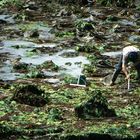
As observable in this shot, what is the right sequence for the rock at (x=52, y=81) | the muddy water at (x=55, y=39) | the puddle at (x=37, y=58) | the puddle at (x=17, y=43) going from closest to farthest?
the rock at (x=52, y=81) < the puddle at (x=37, y=58) < the muddy water at (x=55, y=39) < the puddle at (x=17, y=43)

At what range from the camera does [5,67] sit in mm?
23219

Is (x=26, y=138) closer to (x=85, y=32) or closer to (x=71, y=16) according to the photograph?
(x=85, y=32)

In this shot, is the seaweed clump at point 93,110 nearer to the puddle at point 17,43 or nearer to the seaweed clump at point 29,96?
the seaweed clump at point 29,96

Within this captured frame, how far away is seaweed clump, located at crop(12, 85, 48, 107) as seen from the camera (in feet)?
55.4

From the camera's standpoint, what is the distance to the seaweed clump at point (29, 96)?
55.4 feet

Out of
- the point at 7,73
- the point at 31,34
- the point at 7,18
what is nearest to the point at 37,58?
the point at 7,73

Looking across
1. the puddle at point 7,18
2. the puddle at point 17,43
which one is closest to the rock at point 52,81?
the puddle at point 17,43

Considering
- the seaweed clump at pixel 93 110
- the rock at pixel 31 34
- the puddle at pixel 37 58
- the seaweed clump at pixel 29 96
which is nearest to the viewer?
the seaweed clump at pixel 93 110

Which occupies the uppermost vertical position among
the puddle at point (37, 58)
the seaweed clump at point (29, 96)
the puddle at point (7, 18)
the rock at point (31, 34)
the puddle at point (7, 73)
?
the seaweed clump at point (29, 96)

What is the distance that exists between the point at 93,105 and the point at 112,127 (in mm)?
1862

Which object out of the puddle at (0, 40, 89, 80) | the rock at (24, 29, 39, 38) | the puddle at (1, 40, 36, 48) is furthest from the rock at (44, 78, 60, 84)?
the rock at (24, 29, 39, 38)

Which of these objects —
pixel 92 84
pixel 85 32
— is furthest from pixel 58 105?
pixel 85 32

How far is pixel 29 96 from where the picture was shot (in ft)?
55.8

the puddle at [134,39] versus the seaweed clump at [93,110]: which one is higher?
the seaweed clump at [93,110]
